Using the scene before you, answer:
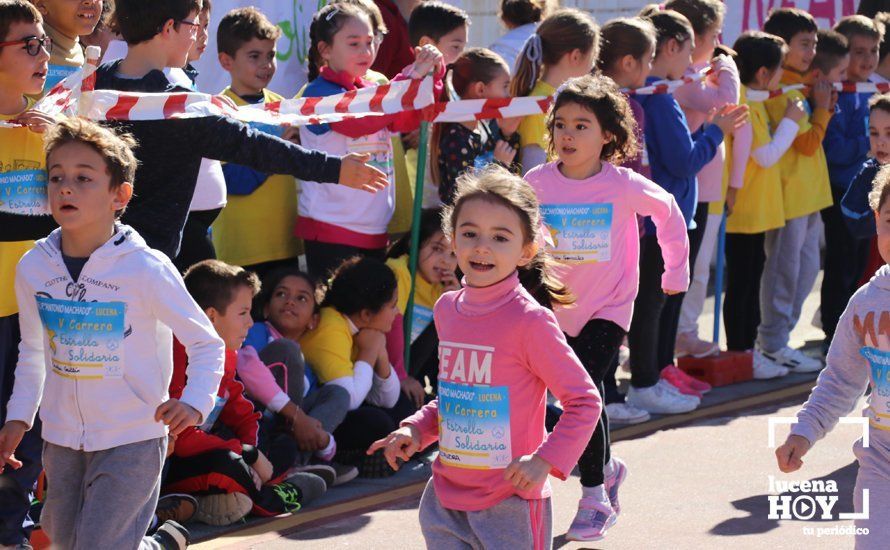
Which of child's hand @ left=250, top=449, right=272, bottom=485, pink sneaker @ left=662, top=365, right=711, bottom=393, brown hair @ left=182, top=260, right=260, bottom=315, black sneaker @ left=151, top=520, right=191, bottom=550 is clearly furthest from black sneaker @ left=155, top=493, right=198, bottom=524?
pink sneaker @ left=662, top=365, right=711, bottom=393

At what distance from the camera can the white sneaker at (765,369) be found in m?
9.05

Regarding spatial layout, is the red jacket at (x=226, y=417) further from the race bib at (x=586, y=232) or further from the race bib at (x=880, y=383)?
the race bib at (x=880, y=383)

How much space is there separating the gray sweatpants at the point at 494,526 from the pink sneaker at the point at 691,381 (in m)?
4.13

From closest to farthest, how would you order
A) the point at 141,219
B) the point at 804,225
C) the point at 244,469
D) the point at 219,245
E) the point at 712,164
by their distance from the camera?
the point at 141,219 → the point at 244,469 → the point at 219,245 → the point at 712,164 → the point at 804,225

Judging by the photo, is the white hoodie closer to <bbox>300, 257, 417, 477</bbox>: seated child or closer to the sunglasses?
the sunglasses

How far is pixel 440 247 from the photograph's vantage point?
759cm

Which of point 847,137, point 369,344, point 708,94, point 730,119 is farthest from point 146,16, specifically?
point 847,137

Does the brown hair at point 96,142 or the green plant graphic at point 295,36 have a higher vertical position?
the green plant graphic at point 295,36

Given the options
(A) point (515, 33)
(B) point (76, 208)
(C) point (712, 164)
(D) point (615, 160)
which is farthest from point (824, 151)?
(B) point (76, 208)

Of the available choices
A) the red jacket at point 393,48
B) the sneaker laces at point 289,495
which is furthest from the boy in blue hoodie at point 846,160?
the sneaker laces at point 289,495

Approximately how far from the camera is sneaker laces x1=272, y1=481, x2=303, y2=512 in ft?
20.1

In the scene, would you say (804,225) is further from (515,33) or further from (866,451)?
(866,451)

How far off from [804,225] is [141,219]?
5.25m

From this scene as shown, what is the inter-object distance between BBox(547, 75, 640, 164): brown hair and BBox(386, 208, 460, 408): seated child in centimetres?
167
